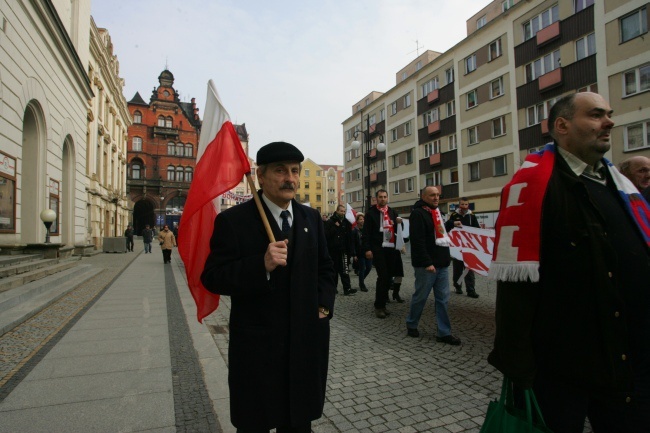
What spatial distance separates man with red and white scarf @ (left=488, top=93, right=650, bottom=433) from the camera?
5.30 feet

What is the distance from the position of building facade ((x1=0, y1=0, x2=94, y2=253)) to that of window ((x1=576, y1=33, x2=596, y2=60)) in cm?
2335

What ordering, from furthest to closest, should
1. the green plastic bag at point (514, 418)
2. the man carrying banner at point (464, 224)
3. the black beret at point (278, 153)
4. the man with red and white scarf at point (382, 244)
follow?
the man carrying banner at point (464, 224)
the man with red and white scarf at point (382, 244)
the black beret at point (278, 153)
the green plastic bag at point (514, 418)

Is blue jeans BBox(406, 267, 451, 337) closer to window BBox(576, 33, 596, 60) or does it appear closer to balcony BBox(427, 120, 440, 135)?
window BBox(576, 33, 596, 60)

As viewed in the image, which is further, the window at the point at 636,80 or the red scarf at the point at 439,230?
the window at the point at 636,80

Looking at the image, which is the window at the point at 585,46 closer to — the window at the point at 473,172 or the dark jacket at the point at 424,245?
the window at the point at 473,172

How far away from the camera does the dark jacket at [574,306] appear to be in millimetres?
1604

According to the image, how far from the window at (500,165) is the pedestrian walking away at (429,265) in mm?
22760

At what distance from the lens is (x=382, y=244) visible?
6.86 metres

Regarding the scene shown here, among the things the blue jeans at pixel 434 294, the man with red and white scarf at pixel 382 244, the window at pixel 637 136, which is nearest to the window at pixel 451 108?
the window at pixel 637 136

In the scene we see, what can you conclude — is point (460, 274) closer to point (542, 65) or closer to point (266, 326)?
point (266, 326)

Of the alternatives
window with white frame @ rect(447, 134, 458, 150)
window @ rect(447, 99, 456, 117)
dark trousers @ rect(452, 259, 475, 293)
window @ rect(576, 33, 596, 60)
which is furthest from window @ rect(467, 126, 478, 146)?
dark trousers @ rect(452, 259, 475, 293)

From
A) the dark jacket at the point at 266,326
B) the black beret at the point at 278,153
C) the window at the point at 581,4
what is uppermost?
the window at the point at 581,4

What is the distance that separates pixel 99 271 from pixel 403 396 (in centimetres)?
1286

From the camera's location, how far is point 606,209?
68.7 inches
